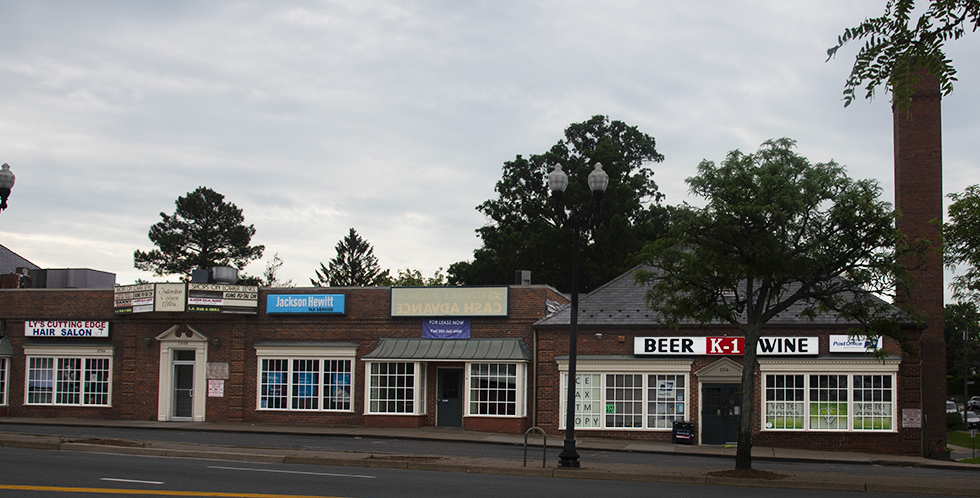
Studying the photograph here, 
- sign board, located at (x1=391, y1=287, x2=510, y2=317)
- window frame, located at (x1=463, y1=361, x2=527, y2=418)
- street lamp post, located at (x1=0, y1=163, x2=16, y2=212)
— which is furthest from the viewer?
sign board, located at (x1=391, y1=287, x2=510, y2=317)

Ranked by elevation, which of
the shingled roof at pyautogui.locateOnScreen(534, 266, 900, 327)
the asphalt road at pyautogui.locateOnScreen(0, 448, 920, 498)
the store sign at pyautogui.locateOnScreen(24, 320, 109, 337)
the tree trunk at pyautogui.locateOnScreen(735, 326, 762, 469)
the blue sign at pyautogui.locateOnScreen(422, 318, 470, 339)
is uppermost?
the shingled roof at pyautogui.locateOnScreen(534, 266, 900, 327)

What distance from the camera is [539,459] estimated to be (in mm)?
19734

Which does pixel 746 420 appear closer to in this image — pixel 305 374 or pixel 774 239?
pixel 774 239

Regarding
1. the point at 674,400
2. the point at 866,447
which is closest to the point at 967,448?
the point at 866,447

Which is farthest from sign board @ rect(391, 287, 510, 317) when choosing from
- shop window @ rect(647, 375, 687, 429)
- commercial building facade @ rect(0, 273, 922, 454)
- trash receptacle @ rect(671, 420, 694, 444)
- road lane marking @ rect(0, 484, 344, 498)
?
road lane marking @ rect(0, 484, 344, 498)

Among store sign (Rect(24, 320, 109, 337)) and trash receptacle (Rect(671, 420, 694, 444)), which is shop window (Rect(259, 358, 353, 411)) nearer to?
store sign (Rect(24, 320, 109, 337))

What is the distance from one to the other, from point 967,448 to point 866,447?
14.3m

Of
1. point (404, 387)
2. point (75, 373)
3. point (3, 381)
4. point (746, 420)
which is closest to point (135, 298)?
point (75, 373)

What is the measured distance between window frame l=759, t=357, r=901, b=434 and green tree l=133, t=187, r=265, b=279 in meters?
53.2

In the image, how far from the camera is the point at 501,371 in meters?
27.9

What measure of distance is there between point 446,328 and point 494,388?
2769 mm

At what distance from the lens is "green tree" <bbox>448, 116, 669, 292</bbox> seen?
50.8 m

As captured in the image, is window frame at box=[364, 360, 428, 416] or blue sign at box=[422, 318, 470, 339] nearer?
window frame at box=[364, 360, 428, 416]

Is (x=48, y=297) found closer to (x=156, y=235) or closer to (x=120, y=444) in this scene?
(x=120, y=444)
